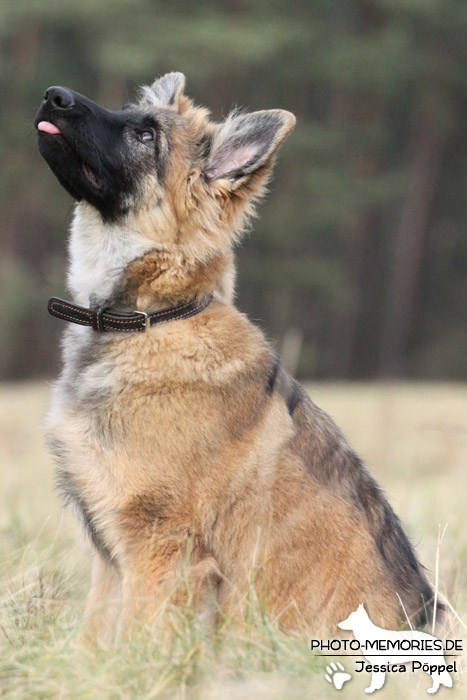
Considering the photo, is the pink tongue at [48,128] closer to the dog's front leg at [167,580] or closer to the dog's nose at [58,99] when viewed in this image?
the dog's nose at [58,99]

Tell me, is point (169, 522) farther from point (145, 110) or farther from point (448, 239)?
point (448, 239)

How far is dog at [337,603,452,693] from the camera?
2.59 m

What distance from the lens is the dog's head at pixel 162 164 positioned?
330 cm

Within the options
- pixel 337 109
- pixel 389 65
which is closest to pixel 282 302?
pixel 337 109

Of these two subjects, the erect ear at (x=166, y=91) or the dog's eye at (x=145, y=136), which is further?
the erect ear at (x=166, y=91)

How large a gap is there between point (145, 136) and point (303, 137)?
16.3 meters

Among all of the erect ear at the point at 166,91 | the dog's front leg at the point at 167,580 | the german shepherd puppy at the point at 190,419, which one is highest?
the erect ear at the point at 166,91

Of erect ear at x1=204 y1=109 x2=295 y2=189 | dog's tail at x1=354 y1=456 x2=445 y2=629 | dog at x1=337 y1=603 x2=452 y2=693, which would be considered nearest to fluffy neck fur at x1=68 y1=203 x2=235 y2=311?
erect ear at x1=204 y1=109 x2=295 y2=189

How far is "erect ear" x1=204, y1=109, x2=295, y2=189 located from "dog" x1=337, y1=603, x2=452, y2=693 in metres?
1.63

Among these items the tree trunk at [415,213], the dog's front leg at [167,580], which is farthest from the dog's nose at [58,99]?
the tree trunk at [415,213]

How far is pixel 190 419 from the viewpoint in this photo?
2955 mm

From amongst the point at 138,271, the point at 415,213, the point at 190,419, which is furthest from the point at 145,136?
the point at 415,213

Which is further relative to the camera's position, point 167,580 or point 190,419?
point 190,419

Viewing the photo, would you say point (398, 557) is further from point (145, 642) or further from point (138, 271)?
point (138, 271)
